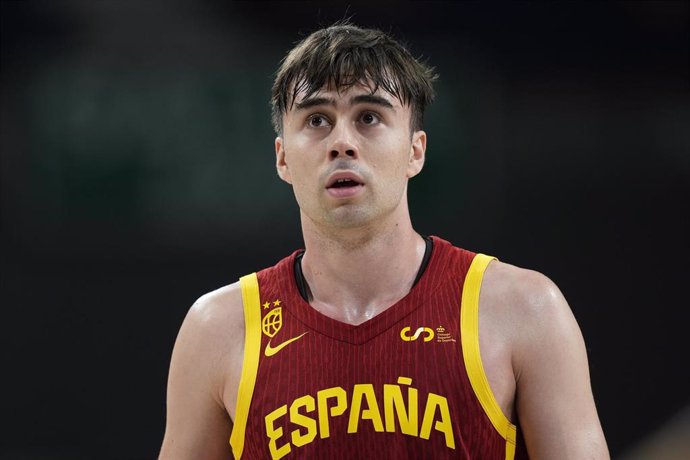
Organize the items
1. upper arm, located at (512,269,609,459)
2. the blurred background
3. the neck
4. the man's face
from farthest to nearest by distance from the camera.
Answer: the blurred background → the neck → the man's face → upper arm, located at (512,269,609,459)

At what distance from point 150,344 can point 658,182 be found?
214cm

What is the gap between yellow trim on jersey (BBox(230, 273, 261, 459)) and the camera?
243 centimetres

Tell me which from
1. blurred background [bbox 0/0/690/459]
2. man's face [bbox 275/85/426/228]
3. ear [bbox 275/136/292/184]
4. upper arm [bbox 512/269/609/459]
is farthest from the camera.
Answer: blurred background [bbox 0/0/690/459]

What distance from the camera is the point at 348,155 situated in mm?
2371

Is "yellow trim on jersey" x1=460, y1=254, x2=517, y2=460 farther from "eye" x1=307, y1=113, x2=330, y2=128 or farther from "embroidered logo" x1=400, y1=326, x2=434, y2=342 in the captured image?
"eye" x1=307, y1=113, x2=330, y2=128

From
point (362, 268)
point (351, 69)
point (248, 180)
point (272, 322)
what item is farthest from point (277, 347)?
point (248, 180)

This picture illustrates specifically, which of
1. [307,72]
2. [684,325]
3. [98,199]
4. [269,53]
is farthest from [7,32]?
[684,325]

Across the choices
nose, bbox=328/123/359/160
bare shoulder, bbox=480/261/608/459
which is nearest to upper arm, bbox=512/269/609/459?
bare shoulder, bbox=480/261/608/459

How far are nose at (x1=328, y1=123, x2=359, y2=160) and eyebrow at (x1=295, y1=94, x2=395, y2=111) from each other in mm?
84

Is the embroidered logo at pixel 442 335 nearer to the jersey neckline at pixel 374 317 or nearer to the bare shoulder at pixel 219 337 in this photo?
the jersey neckline at pixel 374 317

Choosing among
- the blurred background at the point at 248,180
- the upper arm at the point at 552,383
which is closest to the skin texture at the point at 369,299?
the upper arm at the point at 552,383

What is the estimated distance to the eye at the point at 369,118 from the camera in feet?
8.00

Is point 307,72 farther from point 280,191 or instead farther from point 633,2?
point 633,2

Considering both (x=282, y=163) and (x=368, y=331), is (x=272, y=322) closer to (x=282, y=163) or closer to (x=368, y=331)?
(x=368, y=331)
